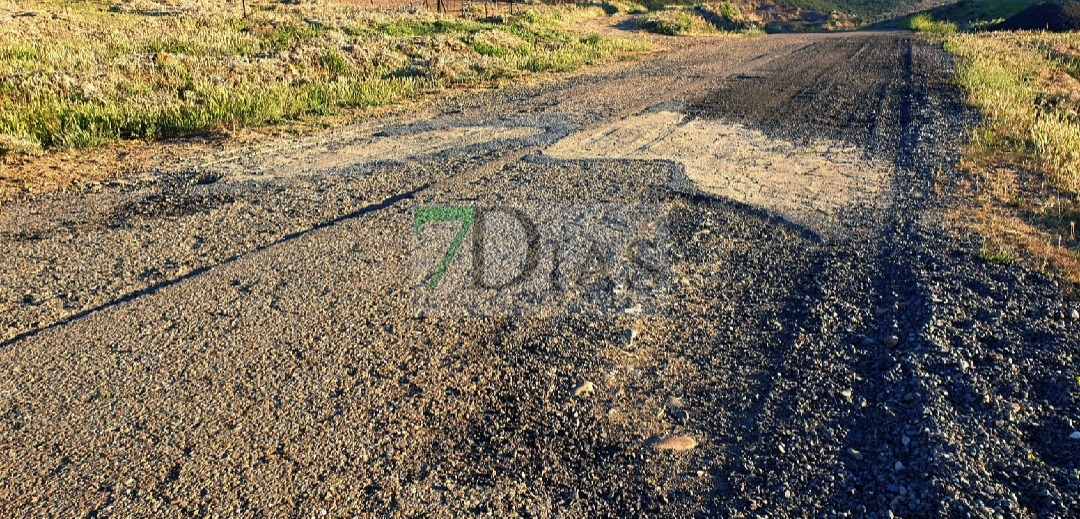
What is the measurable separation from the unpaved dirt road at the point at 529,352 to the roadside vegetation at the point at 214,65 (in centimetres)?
256

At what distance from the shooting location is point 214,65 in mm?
11156

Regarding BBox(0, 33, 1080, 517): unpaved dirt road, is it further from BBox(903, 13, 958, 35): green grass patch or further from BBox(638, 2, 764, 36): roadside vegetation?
BBox(903, 13, 958, 35): green grass patch

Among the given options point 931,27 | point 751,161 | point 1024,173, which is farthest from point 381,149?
point 931,27

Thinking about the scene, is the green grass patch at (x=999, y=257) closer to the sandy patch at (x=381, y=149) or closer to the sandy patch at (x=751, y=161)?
the sandy patch at (x=751, y=161)

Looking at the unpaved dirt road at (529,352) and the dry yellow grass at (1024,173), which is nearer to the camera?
the unpaved dirt road at (529,352)

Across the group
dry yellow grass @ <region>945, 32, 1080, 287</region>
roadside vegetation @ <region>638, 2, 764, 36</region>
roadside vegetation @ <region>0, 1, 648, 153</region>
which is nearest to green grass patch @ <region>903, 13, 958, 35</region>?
roadside vegetation @ <region>638, 2, 764, 36</region>

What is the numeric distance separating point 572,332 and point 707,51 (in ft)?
56.3

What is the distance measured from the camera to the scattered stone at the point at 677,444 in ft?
8.91

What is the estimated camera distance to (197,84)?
9922mm

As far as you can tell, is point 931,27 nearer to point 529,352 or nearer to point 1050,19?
point 1050,19

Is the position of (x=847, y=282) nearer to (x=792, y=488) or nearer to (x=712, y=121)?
(x=792, y=488)

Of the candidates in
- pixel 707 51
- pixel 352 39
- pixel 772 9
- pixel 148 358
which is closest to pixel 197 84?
pixel 352 39

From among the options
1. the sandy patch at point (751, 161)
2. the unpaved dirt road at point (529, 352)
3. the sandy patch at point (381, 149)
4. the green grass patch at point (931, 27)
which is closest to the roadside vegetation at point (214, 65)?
the sandy patch at point (381, 149)

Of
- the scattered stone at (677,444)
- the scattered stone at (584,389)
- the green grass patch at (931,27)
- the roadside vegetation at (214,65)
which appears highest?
the green grass patch at (931,27)
